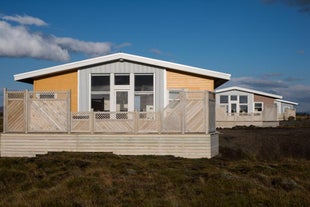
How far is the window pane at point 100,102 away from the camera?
18.2 m

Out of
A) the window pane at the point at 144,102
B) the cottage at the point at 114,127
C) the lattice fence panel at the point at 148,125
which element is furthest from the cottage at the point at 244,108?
the lattice fence panel at the point at 148,125

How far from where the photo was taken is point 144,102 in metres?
18.2

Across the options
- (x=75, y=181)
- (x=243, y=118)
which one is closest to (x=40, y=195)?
(x=75, y=181)

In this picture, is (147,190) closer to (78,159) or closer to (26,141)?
(78,159)

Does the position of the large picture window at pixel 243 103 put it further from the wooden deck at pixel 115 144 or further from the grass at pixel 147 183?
the grass at pixel 147 183

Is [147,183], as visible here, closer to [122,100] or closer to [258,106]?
[122,100]

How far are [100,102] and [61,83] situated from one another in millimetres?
2001

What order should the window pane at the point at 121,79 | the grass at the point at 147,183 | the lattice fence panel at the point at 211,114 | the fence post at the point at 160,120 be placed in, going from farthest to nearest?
the window pane at the point at 121,79, the lattice fence panel at the point at 211,114, the fence post at the point at 160,120, the grass at the point at 147,183

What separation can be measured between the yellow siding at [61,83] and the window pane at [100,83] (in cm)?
80

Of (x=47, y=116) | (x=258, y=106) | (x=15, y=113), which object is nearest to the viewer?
(x=47, y=116)

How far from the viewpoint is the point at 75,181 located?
9.59m

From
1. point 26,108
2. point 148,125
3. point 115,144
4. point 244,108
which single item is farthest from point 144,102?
point 244,108

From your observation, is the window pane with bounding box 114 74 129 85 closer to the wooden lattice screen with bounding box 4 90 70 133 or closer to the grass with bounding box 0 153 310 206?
the wooden lattice screen with bounding box 4 90 70 133

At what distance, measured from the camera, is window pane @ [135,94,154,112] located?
18141mm
